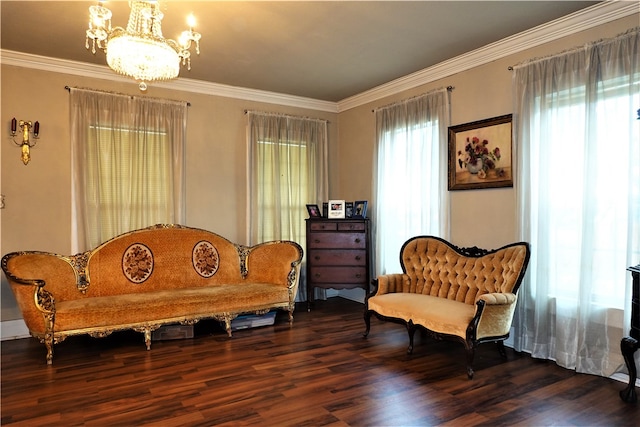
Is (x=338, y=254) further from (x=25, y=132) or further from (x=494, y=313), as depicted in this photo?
(x=25, y=132)

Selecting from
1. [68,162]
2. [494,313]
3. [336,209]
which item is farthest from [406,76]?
[68,162]

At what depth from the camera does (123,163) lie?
4.94 metres

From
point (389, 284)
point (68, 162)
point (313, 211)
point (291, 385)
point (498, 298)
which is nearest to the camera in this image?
point (291, 385)

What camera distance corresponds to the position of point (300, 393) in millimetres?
3045

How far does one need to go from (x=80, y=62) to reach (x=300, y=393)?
4162 mm

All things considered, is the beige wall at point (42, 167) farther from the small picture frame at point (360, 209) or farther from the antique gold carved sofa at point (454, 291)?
the antique gold carved sofa at point (454, 291)

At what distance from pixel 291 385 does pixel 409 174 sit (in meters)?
2.97

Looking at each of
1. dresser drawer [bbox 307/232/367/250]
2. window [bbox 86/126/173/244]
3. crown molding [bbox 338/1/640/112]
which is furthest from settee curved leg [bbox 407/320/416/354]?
window [bbox 86/126/173/244]

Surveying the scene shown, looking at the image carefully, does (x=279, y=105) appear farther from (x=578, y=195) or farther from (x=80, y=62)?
(x=578, y=195)

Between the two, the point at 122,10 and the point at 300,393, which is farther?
the point at 122,10

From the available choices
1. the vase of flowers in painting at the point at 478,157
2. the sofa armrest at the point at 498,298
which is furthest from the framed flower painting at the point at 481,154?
the sofa armrest at the point at 498,298

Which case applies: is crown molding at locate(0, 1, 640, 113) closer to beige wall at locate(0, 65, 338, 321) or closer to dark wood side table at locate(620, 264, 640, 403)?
beige wall at locate(0, 65, 338, 321)

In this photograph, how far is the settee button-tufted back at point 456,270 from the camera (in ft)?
12.5

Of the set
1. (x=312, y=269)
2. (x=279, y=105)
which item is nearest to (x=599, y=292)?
(x=312, y=269)
